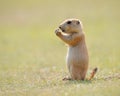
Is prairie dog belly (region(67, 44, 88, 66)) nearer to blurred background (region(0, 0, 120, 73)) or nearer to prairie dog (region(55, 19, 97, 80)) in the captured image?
prairie dog (region(55, 19, 97, 80))

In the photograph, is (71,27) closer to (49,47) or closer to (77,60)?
(77,60)

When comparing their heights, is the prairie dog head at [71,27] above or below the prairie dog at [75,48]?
above

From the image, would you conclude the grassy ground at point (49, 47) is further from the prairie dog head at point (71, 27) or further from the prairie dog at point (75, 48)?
the prairie dog head at point (71, 27)

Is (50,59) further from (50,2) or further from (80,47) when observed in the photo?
(50,2)

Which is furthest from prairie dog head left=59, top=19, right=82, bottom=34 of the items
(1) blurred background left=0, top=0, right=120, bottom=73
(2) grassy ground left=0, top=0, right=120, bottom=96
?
(1) blurred background left=0, top=0, right=120, bottom=73

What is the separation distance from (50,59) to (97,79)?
834 cm

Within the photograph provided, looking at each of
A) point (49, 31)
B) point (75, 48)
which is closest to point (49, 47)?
point (49, 31)

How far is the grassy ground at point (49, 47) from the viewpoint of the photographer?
41.3ft

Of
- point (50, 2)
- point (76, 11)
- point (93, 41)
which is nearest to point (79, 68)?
point (93, 41)

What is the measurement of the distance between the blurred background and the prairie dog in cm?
416

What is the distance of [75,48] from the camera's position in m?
13.4

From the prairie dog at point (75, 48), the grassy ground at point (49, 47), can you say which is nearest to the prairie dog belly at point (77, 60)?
the prairie dog at point (75, 48)

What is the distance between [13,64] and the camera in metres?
20.2

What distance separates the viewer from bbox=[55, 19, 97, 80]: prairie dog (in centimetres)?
1329
